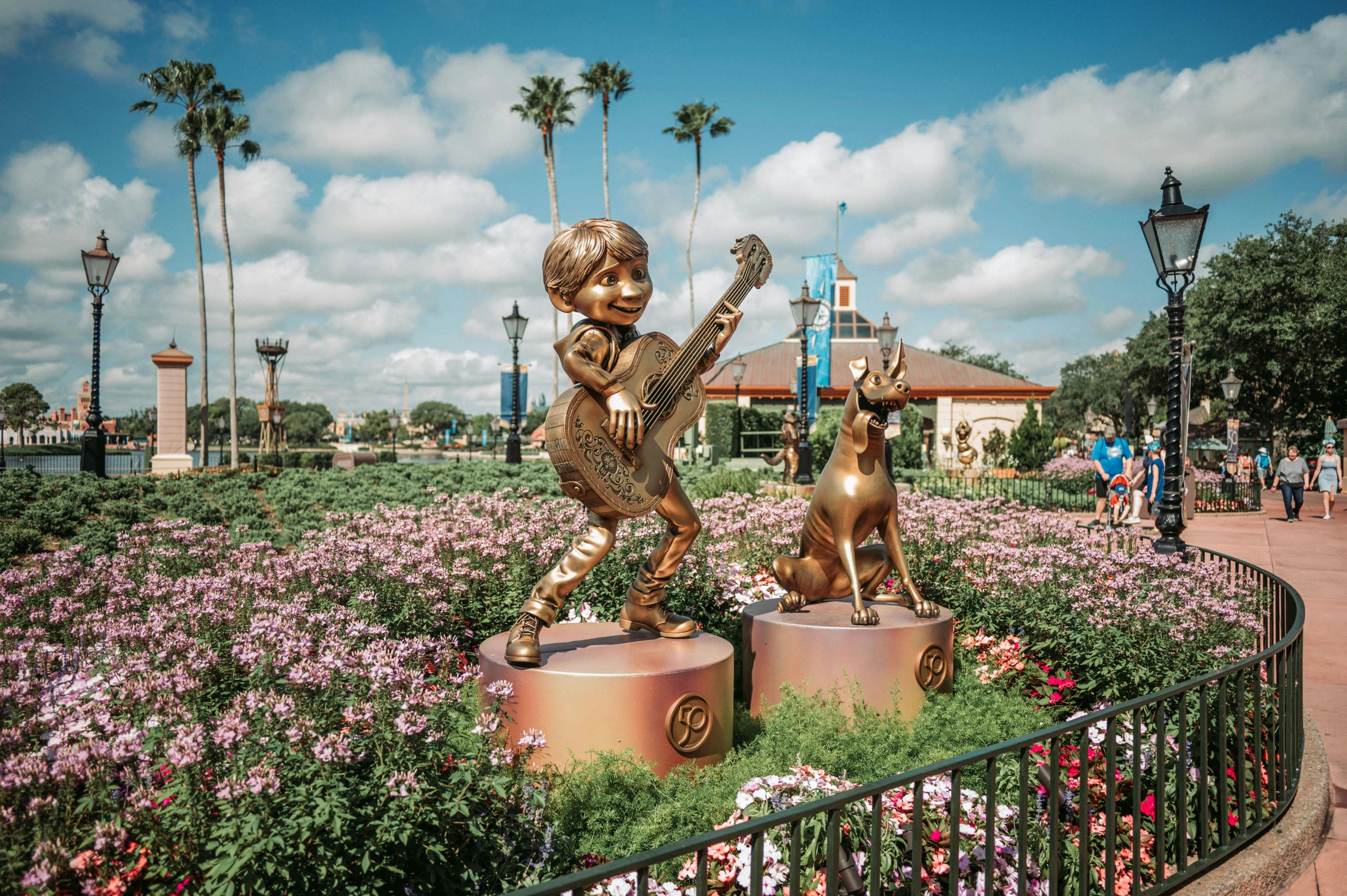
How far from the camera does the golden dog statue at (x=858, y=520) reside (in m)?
4.48

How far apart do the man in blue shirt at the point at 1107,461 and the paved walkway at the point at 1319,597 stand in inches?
62.3

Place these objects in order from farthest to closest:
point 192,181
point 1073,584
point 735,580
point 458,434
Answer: point 458,434, point 192,181, point 735,580, point 1073,584

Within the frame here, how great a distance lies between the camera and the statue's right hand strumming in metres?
3.54

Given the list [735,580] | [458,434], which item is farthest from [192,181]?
[458,434]

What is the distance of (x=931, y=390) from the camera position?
1446 inches

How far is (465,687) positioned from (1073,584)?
3.96 metres

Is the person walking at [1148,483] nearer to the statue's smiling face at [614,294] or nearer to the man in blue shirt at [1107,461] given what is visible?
the man in blue shirt at [1107,461]

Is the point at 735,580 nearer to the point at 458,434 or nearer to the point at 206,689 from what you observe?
the point at 206,689

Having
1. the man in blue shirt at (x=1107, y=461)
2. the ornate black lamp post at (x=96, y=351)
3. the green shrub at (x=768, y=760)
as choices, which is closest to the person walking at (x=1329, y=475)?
Result: the man in blue shirt at (x=1107, y=461)

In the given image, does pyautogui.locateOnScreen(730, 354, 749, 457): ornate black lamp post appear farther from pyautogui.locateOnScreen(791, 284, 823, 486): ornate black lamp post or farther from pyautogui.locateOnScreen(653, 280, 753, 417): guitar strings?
pyautogui.locateOnScreen(653, 280, 753, 417): guitar strings

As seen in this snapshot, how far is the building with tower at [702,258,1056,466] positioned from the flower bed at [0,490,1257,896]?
28652mm

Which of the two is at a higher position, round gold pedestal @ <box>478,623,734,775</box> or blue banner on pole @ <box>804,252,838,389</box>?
blue banner on pole @ <box>804,252,838,389</box>

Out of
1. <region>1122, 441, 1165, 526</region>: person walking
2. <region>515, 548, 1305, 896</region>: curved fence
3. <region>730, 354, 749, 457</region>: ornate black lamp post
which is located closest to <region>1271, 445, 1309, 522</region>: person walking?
<region>1122, 441, 1165, 526</region>: person walking

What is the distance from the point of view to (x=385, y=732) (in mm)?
2400
